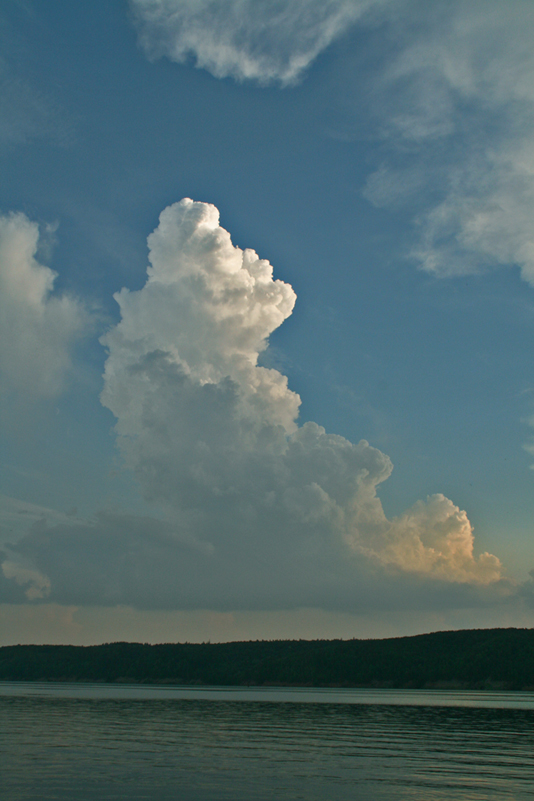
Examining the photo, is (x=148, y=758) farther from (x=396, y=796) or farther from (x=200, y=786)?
(x=396, y=796)

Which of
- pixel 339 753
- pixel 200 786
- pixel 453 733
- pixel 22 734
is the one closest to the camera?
pixel 200 786

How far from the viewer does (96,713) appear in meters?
128

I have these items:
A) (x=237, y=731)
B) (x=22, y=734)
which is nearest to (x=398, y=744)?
(x=237, y=731)

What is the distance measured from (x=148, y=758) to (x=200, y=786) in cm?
1639

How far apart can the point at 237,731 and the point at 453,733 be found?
102ft

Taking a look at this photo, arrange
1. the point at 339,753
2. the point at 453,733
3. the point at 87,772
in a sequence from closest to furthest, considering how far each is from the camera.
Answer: the point at 87,772 → the point at 339,753 → the point at 453,733

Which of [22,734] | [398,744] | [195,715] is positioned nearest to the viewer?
[398,744]

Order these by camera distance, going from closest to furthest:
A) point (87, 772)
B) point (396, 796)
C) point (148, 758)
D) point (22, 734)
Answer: point (396, 796), point (87, 772), point (148, 758), point (22, 734)

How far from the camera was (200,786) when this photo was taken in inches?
1839

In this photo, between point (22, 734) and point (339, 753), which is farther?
point (22, 734)

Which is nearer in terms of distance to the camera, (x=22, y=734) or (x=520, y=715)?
(x=22, y=734)

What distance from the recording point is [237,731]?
3610 inches

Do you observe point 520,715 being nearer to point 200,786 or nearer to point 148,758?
point 148,758

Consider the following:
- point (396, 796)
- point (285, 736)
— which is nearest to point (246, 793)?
point (396, 796)
